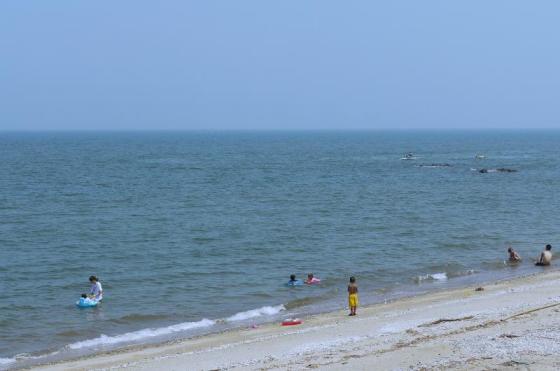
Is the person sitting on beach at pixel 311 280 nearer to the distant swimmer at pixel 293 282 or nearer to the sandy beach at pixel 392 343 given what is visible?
the distant swimmer at pixel 293 282

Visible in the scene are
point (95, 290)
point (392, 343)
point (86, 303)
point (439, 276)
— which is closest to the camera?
point (392, 343)

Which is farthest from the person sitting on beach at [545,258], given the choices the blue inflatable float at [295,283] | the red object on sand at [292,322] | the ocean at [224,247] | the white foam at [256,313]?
the red object on sand at [292,322]

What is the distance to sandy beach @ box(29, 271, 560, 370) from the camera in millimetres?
17234

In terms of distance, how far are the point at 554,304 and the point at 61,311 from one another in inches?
634

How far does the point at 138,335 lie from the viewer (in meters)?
24.1

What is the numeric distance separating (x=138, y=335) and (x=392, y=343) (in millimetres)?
8528

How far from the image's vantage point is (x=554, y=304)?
76.1 ft

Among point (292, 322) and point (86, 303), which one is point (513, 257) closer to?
point (292, 322)

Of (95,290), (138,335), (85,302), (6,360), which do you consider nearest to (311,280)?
(95,290)

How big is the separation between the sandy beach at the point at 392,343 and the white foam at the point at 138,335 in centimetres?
181

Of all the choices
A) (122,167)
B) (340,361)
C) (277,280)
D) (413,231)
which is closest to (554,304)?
(340,361)

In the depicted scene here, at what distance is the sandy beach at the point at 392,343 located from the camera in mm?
17234

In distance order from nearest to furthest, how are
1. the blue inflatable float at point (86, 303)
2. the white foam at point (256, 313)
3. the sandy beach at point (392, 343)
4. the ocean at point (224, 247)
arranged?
the sandy beach at point (392, 343)
the white foam at point (256, 313)
the ocean at point (224, 247)
the blue inflatable float at point (86, 303)

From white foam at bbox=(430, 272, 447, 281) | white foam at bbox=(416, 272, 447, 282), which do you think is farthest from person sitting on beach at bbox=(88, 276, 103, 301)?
white foam at bbox=(430, 272, 447, 281)
